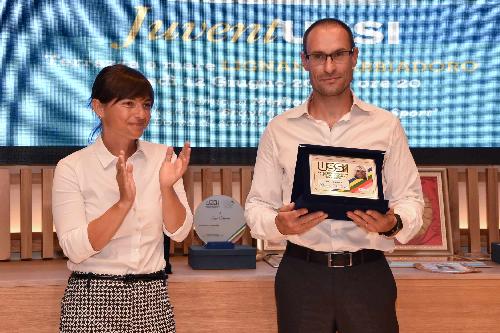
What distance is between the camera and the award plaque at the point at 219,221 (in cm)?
344

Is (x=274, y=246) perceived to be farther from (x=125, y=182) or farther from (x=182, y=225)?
(x=125, y=182)

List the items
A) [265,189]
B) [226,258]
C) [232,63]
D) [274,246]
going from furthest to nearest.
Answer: [232,63]
[274,246]
[226,258]
[265,189]

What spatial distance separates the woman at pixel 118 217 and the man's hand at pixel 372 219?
1.97 ft

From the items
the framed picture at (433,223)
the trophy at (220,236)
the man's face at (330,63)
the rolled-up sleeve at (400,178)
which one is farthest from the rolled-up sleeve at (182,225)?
the framed picture at (433,223)

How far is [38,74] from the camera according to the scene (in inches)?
148

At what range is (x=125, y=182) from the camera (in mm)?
2168

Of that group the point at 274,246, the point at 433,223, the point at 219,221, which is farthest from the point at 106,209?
the point at 433,223

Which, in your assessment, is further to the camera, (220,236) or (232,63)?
(232,63)

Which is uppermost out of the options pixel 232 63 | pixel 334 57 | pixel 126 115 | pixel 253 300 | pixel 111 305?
pixel 232 63

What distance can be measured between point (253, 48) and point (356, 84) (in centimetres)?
65

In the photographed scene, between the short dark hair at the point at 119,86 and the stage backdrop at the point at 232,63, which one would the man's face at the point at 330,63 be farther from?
the stage backdrop at the point at 232,63

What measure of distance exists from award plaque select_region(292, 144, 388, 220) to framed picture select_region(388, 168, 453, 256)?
5.04ft

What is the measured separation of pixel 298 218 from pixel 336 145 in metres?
0.38

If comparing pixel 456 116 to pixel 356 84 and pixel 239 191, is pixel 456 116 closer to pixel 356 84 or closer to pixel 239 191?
pixel 356 84
